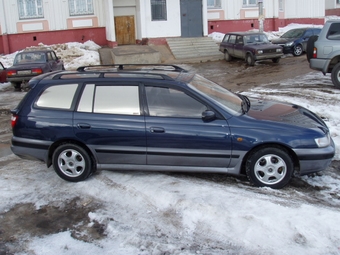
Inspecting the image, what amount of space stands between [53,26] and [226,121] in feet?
77.9

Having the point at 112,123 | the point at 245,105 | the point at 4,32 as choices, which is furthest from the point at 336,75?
the point at 4,32

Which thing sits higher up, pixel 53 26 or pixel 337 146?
pixel 53 26

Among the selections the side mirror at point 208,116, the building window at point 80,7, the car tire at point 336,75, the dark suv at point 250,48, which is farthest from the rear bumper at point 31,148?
the building window at point 80,7

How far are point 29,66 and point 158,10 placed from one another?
12.0m

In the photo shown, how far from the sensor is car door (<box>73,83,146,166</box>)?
5.76 meters

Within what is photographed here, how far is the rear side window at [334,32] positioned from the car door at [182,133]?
7.90 meters

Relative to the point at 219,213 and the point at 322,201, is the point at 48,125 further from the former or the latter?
the point at 322,201

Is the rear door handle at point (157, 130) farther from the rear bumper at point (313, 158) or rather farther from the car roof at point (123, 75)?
the rear bumper at point (313, 158)

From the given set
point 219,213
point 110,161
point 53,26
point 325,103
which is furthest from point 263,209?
point 53,26

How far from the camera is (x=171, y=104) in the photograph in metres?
5.79

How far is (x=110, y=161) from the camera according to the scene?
595 centimetres

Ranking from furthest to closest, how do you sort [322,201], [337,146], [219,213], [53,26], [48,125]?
[53,26] < [337,146] < [48,125] < [322,201] < [219,213]

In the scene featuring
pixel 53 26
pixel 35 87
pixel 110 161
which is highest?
pixel 53 26

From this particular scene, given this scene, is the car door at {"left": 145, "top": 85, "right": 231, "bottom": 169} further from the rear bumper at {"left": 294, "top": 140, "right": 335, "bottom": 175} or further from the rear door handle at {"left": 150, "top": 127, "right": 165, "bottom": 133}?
the rear bumper at {"left": 294, "top": 140, "right": 335, "bottom": 175}
